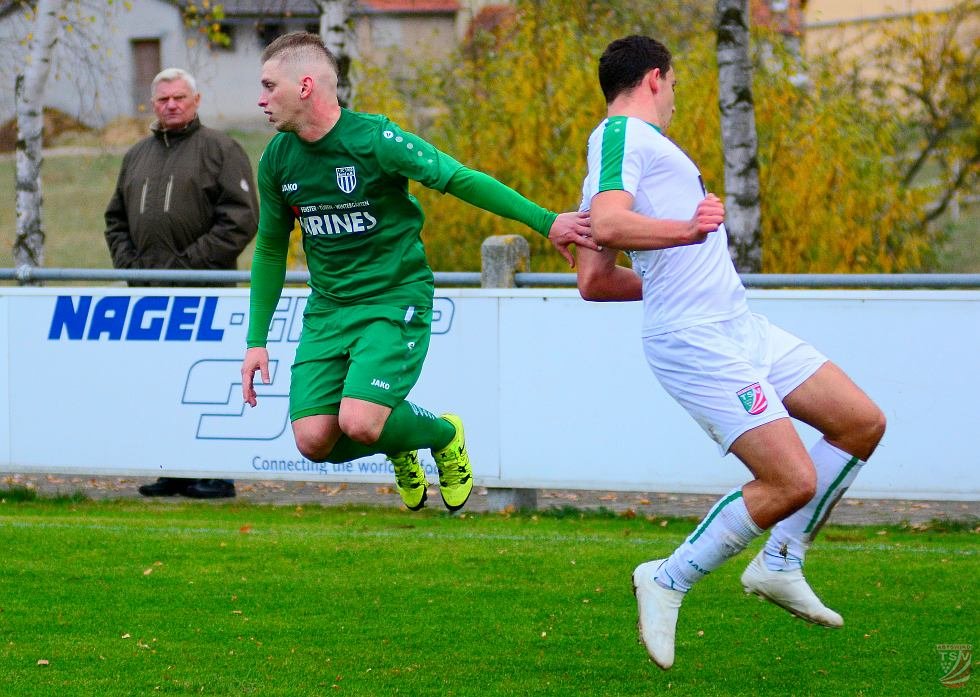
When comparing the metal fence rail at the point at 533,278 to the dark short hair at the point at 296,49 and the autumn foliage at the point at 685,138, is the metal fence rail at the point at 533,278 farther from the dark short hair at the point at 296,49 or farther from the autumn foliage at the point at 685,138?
the autumn foliage at the point at 685,138

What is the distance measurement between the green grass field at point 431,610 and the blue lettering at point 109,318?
1.32 meters

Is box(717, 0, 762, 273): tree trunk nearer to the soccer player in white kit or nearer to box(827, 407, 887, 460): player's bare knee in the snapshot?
box(827, 407, 887, 460): player's bare knee

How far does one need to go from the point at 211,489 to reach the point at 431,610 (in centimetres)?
365

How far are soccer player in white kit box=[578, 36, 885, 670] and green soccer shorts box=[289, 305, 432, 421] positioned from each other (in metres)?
0.79

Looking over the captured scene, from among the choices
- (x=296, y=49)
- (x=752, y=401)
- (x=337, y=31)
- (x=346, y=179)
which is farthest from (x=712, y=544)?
(x=337, y=31)

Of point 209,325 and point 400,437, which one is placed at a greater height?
point 209,325

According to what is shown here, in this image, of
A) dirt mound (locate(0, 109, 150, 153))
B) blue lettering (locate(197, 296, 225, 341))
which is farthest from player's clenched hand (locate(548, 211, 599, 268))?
dirt mound (locate(0, 109, 150, 153))

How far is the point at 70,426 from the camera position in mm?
9773

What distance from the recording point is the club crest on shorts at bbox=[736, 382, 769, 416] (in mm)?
5082

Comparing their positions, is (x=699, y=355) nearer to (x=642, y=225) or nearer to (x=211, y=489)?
(x=642, y=225)

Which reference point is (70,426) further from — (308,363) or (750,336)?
(750,336)

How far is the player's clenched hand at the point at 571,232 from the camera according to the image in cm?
523

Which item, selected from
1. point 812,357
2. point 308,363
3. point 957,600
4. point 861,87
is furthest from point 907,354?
point 861,87

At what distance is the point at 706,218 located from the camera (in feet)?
15.6
